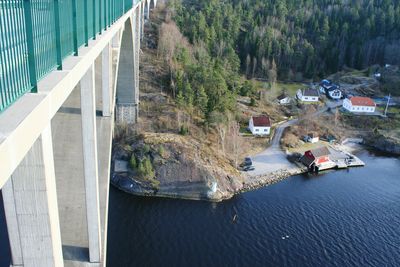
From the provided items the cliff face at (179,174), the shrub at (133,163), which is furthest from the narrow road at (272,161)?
the shrub at (133,163)

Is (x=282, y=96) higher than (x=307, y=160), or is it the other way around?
(x=282, y=96)

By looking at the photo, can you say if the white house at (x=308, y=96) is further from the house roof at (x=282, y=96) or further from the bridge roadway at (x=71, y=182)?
the bridge roadway at (x=71, y=182)

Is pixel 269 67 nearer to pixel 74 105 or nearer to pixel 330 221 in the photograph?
pixel 330 221

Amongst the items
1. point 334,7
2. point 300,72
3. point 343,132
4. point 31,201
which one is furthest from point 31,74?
point 334,7

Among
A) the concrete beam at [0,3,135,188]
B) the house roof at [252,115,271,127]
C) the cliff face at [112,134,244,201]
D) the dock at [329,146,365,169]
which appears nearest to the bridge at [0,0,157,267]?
the concrete beam at [0,3,135,188]

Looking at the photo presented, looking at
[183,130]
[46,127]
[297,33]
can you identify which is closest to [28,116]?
[46,127]

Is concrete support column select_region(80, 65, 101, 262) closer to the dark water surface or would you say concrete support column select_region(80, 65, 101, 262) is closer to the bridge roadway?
the bridge roadway

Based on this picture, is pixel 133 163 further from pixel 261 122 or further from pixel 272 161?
pixel 261 122
